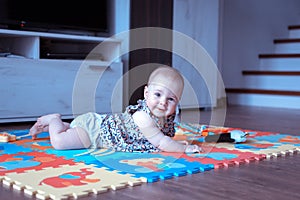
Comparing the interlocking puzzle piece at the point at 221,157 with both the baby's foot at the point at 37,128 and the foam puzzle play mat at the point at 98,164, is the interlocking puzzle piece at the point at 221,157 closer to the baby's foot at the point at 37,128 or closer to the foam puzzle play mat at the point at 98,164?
the foam puzzle play mat at the point at 98,164

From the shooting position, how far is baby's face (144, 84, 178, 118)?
138 cm

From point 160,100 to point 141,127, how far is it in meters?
0.13

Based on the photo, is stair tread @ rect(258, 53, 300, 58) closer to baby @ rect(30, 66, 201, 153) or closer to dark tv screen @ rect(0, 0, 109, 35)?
dark tv screen @ rect(0, 0, 109, 35)

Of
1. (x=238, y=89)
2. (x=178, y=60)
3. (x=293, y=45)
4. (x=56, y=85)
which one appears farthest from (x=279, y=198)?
(x=293, y=45)

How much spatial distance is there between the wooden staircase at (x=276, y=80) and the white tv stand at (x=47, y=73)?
5.79 ft

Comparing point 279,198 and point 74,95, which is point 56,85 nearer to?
point 74,95

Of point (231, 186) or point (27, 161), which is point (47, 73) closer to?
point (27, 161)

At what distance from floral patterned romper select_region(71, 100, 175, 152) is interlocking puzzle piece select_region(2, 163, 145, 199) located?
12.1 inches

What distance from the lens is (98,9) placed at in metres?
2.74

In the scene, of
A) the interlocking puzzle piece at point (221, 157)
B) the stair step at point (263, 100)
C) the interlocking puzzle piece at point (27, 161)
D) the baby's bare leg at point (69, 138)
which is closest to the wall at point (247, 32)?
the stair step at point (263, 100)

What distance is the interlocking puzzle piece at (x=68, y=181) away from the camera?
0.93 metres

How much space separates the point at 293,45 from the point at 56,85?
9.28ft

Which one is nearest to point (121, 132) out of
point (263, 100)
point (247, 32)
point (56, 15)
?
point (56, 15)

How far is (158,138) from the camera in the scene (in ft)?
4.66
